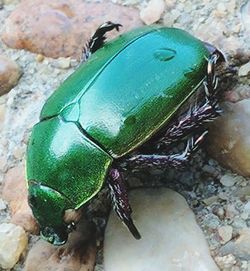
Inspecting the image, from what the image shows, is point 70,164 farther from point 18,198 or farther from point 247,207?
point 247,207

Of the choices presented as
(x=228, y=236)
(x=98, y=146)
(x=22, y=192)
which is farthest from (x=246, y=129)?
(x=22, y=192)

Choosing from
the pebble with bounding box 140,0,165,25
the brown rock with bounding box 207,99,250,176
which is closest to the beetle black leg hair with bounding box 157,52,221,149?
the brown rock with bounding box 207,99,250,176

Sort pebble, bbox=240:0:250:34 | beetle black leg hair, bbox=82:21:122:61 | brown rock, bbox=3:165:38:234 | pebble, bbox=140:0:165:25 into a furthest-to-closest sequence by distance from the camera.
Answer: pebble, bbox=140:0:165:25
pebble, bbox=240:0:250:34
beetle black leg hair, bbox=82:21:122:61
brown rock, bbox=3:165:38:234

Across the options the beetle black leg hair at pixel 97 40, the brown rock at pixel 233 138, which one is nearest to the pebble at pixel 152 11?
the beetle black leg hair at pixel 97 40

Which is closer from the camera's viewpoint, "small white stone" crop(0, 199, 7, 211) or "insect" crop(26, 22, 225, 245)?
"insect" crop(26, 22, 225, 245)

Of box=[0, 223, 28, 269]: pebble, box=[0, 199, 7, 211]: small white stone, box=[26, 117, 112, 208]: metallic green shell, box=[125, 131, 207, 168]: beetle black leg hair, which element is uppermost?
box=[26, 117, 112, 208]: metallic green shell

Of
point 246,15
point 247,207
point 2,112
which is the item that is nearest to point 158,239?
point 247,207

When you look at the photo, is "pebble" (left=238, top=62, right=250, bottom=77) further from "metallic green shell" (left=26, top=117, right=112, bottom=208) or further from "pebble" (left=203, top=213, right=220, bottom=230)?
"metallic green shell" (left=26, top=117, right=112, bottom=208)
